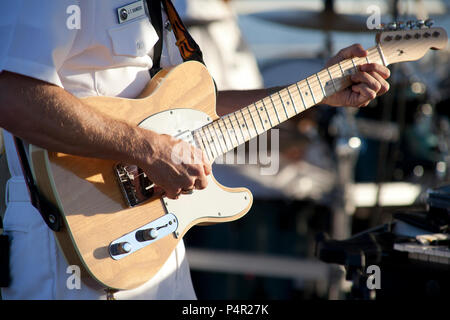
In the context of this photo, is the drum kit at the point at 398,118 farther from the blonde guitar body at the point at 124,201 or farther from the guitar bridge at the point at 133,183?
the guitar bridge at the point at 133,183

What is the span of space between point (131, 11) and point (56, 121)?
0.40 metres

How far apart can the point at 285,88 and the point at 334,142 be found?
2.60 metres

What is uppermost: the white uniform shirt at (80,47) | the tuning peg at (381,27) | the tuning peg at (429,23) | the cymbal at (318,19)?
the cymbal at (318,19)

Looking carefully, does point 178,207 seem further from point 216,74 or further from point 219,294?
point 216,74

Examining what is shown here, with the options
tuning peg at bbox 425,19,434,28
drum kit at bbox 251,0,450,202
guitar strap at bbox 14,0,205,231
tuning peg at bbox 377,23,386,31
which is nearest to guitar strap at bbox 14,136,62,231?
guitar strap at bbox 14,0,205,231

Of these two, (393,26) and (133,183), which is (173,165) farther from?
(393,26)

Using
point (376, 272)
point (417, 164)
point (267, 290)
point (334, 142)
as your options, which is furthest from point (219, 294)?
point (376, 272)

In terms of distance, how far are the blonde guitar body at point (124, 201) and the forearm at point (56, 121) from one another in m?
0.05

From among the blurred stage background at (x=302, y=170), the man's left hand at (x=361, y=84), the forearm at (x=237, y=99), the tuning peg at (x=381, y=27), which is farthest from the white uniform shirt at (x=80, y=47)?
the blurred stage background at (x=302, y=170)

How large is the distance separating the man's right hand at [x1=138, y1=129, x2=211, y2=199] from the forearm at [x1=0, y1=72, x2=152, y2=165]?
0.07m

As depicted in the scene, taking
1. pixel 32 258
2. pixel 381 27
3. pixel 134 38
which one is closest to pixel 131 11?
pixel 134 38

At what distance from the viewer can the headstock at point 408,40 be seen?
183cm

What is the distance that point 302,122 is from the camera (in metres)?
5.07
